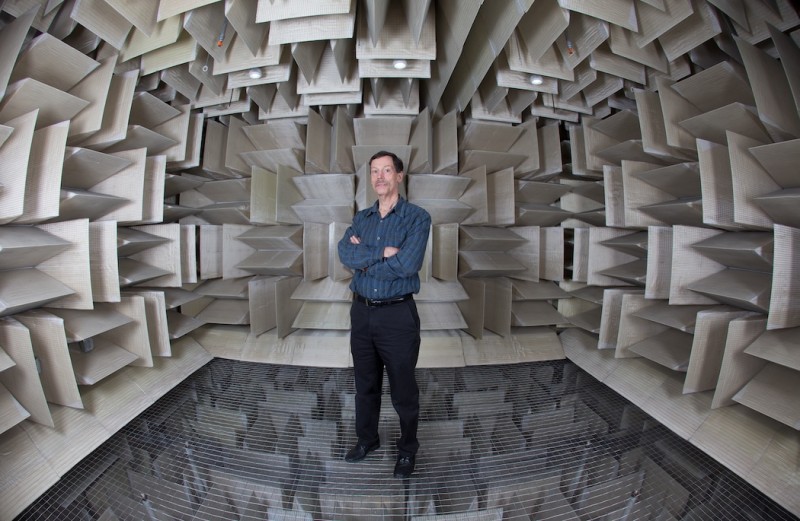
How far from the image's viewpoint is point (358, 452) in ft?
6.14

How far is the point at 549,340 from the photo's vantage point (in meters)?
3.31

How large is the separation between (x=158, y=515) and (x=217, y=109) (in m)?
2.73

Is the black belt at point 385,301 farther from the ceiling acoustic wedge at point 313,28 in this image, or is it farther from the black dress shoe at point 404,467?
the ceiling acoustic wedge at point 313,28

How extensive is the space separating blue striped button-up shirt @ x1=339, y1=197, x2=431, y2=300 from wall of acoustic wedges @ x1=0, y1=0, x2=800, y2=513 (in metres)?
1.08

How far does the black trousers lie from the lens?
1.77m

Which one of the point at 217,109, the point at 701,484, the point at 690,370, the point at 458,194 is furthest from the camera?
the point at 458,194

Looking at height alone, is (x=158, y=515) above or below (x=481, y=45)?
below

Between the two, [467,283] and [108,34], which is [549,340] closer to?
[467,283]

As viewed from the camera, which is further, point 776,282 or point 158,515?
point 776,282

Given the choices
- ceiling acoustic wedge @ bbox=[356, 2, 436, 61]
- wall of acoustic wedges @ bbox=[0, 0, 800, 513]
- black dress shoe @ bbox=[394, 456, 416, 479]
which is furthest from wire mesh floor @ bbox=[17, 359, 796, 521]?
ceiling acoustic wedge @ bbox=[356, 2, 436, 61]

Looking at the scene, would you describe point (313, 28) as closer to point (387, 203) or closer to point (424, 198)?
point (387, 203)

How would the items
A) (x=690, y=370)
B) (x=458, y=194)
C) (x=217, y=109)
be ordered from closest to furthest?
(x=690, y=370), (x=217, y=109), (x=458, y=194)

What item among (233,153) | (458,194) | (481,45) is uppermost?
(481,45)

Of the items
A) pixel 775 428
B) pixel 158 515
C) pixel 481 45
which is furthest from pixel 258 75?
pixel 775 428
